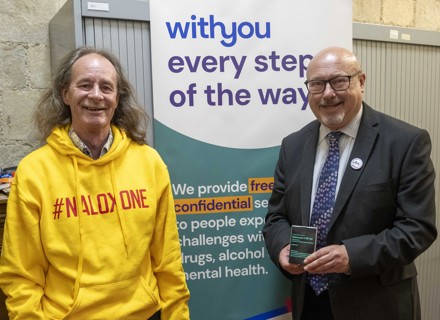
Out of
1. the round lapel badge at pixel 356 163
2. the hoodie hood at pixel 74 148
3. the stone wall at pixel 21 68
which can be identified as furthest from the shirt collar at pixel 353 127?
the stone wall at pixel 21 68

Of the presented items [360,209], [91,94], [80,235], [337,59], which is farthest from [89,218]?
[337,59]

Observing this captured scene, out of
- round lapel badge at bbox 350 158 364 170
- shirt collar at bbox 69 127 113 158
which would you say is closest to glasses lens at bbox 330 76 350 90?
round lapel badge at bbox 350 158 364 170

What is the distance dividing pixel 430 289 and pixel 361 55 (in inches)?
57.3

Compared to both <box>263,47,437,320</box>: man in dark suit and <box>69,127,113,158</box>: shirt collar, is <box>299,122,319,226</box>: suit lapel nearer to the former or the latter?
<box>263,47,437,320</box>: man in dark suit

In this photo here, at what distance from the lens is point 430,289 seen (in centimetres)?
252

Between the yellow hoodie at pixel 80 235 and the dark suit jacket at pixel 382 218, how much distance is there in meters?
0.63

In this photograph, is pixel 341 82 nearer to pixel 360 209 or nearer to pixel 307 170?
pixel 307 170

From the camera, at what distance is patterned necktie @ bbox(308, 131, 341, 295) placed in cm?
154

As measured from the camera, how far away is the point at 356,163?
1.50 metres

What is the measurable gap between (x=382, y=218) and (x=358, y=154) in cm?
24

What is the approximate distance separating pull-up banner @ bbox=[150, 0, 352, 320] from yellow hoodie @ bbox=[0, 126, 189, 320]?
413 millimetres

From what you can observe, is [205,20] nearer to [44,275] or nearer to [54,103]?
[54,103]

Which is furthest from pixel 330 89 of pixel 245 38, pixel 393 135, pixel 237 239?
pixel 237 239

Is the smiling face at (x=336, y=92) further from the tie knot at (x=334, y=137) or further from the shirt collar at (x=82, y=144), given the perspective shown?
the shirt collar at (x=82, y=144)
